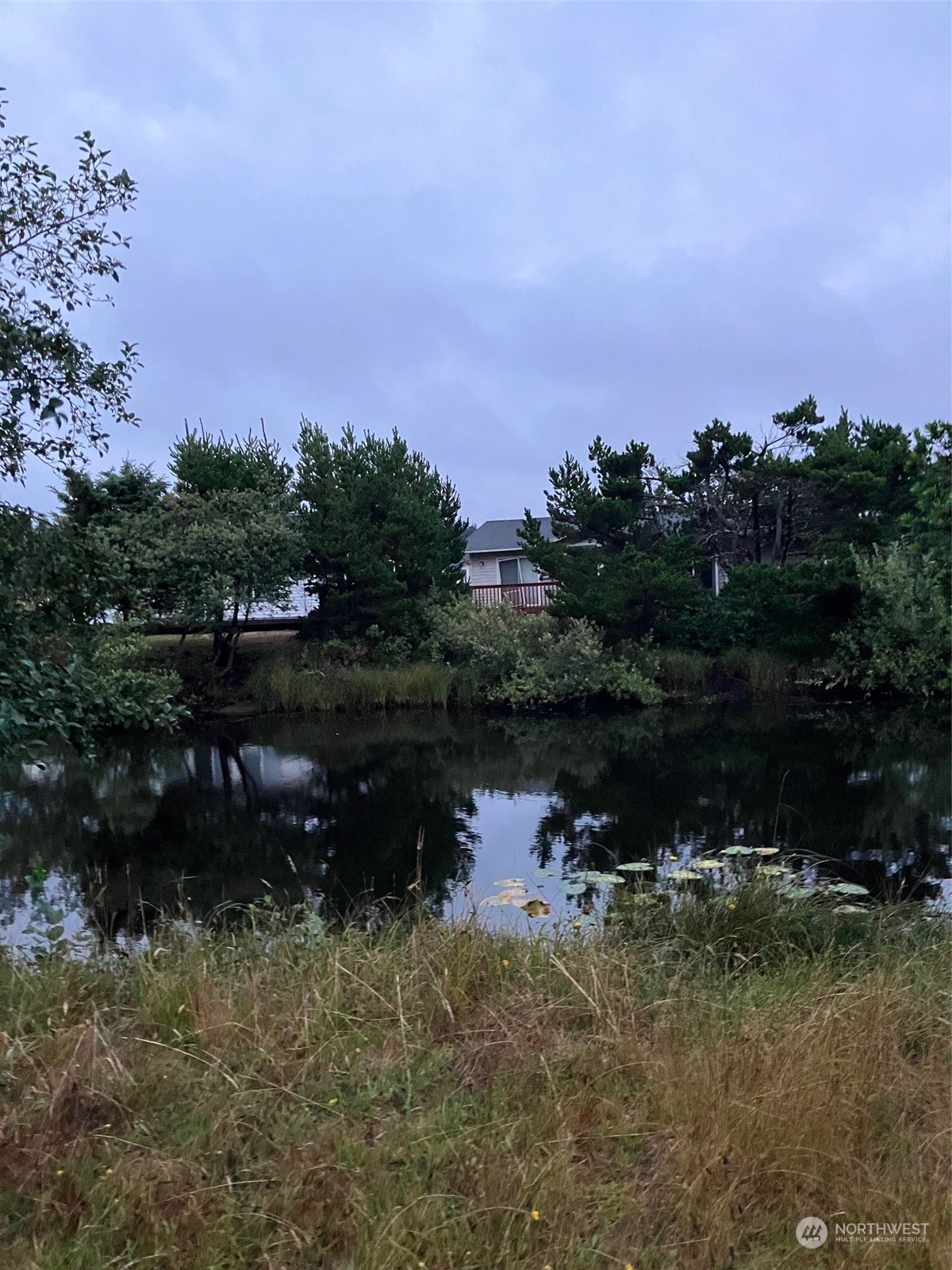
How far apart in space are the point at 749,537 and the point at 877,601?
4393 millimetres

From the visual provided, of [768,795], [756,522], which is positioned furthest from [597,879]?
[756,522]

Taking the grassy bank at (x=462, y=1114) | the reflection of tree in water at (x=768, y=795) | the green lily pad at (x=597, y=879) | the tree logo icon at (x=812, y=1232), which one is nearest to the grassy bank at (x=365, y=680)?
the reflection of tree in water at (x=768, y=795)

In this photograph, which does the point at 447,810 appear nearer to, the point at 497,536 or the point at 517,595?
the point at 517,595

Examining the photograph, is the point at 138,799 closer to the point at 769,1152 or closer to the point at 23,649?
the point at 23,649

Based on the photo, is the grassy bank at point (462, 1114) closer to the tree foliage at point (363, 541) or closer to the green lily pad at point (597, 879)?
the green lily pad at point (597, 879)

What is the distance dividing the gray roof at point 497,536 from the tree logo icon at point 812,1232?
3095 cm

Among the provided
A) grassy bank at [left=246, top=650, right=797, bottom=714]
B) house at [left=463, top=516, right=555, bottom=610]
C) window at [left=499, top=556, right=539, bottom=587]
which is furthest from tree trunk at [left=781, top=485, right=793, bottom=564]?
window at [left=499, top=556, right=539, bottom=587]

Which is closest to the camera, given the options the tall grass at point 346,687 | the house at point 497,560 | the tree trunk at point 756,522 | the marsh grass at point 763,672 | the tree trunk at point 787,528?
the tall grass at point 346,687

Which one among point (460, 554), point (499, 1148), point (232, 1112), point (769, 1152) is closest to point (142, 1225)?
point (232, 1112)

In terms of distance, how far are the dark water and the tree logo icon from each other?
10.3 feet

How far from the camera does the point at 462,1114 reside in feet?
10.2

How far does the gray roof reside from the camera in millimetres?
34344

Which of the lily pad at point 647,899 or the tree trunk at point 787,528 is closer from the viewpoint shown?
the lily pad at point 647,899

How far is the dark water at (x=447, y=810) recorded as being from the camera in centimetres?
848
